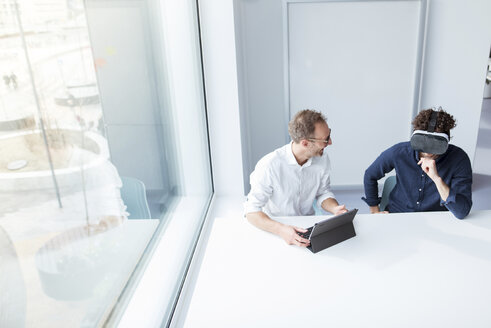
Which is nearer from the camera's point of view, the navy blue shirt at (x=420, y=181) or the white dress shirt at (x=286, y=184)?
the navy blue shirt at (x=420, y=181)

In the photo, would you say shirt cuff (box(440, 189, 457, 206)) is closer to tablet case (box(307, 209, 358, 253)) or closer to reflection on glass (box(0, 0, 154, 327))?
tablet case (box(307, 209, 358, 253))

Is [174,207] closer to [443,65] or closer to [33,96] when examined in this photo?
[33,96]

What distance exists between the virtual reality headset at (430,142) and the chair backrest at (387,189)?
1.59 feet

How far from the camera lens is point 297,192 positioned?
221 centimetres

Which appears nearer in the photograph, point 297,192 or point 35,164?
point 35,164

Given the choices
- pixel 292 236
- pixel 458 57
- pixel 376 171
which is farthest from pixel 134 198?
pixel 458 57

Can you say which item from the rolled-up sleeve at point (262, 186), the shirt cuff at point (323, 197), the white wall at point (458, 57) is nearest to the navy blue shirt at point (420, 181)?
the shirt cuff at point (323, 197)

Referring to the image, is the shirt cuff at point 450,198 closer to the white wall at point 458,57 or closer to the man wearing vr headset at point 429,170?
the man wearing vr headset at point 429,170

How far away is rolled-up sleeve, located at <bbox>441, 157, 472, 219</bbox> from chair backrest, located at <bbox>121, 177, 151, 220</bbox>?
156 cm

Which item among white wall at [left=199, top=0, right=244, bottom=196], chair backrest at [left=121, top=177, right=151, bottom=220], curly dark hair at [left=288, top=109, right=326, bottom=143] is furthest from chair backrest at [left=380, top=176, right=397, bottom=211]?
chair backrest at [left=121, top=177, right=151, bottom=220]

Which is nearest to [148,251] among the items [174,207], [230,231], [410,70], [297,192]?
[230,231]

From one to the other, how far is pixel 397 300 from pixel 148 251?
1138 millimetres

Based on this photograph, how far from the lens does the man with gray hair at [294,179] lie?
6.48 feet

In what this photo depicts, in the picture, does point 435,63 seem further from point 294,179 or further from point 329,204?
point 294,179
